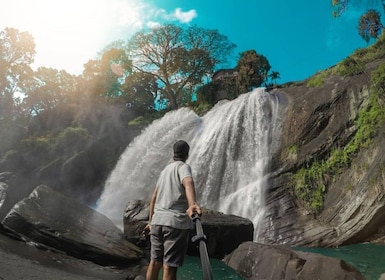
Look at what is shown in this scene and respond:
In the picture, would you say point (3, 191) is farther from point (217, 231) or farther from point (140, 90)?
point (140, 90)

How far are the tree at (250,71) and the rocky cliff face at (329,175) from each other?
→ 16241 mm

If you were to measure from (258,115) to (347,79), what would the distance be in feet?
16.1

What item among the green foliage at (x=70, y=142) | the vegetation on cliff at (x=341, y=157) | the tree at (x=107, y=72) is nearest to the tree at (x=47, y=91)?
the tree at (x=107, y=72)

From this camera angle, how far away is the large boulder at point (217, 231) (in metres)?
8.26

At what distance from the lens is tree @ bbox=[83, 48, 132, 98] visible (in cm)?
4109

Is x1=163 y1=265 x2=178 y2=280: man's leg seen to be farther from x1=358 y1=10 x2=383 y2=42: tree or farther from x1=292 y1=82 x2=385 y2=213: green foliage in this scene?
x1=358 y1=10 x2=383 y2=42: tree

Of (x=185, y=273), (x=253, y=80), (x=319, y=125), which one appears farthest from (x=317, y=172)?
(x=253, y=80)

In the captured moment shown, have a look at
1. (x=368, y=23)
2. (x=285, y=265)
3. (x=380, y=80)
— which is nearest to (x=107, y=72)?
(x=368, y=23)

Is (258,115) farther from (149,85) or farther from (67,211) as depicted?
(149,85)

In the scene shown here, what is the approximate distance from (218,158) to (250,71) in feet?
68.7

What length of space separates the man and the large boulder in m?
4.84

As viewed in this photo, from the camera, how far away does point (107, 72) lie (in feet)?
140

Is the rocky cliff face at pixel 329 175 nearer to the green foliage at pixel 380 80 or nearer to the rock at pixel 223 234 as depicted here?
the green foliage at pixel 380 80

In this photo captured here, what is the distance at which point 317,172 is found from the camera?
1288 cm
